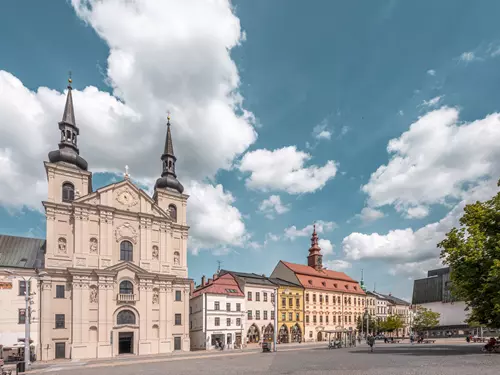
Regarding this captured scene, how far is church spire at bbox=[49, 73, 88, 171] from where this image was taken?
1670 inches

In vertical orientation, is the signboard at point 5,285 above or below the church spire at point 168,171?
below

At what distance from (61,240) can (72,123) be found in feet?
49.0

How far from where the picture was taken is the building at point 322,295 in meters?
65.9

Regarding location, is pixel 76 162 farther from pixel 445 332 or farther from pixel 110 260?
pixel 445 332

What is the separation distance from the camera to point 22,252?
133 feet

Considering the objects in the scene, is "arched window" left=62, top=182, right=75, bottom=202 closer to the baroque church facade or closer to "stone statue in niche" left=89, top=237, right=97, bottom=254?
the baroque church facade

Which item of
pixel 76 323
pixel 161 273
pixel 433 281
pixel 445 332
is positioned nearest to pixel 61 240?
pixel 76 323

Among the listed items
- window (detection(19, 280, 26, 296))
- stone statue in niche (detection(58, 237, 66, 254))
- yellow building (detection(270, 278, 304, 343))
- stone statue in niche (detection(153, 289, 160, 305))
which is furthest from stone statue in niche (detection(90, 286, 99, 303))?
yellow building (detection(270, 278, 304, 343))

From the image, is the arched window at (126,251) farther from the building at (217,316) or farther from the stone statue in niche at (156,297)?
the building at (217,316)

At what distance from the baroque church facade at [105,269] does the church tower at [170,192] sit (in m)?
1.90

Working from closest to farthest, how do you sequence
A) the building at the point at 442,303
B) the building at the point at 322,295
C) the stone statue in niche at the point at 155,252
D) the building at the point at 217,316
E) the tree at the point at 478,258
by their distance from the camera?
the tree at the point at 478,258
the stone statue in niche at the point at 155,252
the building at the point at 217,316
the building at the point at 322,295
the building at the point at 442,303

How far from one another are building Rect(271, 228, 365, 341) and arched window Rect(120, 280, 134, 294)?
32.9 meters

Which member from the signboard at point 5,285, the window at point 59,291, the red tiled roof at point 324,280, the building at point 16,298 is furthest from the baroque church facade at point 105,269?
the red tiled roof at point 324,280

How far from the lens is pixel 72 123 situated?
45.1 meters
